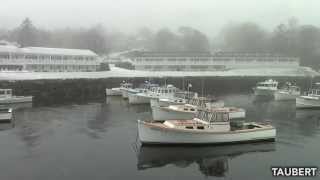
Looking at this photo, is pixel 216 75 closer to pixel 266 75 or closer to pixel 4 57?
pixel 266 75

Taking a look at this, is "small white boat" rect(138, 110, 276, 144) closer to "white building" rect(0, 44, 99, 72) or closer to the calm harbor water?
the calm harbor water

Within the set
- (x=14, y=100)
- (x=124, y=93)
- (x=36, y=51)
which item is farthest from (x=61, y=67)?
(x=14, y=100)

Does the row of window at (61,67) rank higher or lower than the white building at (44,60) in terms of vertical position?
lower

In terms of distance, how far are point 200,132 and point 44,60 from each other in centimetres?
7044

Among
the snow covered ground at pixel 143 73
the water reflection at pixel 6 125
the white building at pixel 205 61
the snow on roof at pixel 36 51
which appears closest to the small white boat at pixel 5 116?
the water reflection at pixel 6 125

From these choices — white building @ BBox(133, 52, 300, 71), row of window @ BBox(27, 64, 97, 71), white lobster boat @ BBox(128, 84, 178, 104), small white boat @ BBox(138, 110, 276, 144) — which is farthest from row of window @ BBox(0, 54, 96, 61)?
small white boat @ BBox(138, 110, 276, 144)

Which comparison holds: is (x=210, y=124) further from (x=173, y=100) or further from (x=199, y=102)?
(x=173, y=100)

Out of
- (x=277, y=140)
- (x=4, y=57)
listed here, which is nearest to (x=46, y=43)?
(x=4, y=57)

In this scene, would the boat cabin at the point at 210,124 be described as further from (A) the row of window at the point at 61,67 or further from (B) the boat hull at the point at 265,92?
(A) the row of window at the point at 61,67

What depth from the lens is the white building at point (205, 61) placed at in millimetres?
117562

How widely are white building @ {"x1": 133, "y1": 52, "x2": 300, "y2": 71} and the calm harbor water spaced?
7474cm

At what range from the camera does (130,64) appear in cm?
12138

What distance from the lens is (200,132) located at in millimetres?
30297

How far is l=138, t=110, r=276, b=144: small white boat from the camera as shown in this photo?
30.3m
